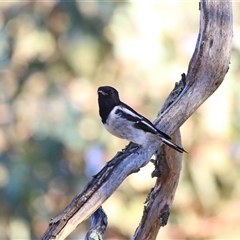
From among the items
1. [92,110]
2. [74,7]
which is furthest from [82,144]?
[74,7]

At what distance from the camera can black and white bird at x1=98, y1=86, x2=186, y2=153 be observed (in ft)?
9.02

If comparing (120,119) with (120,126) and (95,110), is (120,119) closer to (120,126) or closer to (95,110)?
(120,126)

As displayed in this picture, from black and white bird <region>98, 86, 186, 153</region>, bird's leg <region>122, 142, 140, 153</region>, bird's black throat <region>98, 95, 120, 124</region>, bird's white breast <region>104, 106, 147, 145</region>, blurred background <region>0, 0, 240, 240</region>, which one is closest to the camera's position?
bird's leg <region>122, 142, 140, 153</region>

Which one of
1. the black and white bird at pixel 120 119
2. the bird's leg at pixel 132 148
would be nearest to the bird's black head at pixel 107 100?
the black and white bird at pixel 120 119

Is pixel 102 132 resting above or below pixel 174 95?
above

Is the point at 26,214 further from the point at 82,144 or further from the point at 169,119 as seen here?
the point at 169,119

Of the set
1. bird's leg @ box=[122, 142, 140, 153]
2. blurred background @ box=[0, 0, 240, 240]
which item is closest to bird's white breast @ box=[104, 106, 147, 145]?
bird's leg @ box=[122, 142, 140, 153]

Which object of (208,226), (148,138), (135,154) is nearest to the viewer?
(135,154)

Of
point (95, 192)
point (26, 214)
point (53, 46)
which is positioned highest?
point (53, 46)

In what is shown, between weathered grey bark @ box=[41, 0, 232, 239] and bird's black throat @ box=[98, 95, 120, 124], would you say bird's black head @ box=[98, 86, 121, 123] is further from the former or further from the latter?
weathered grey bark @ box=[41, 0, 232, 239]

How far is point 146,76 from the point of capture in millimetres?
5621

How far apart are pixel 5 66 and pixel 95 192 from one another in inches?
179

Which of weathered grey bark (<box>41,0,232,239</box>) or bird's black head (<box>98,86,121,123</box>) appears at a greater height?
bird's black head (<box>98,86,121,123</box>)

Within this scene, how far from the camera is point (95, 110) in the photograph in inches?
234
